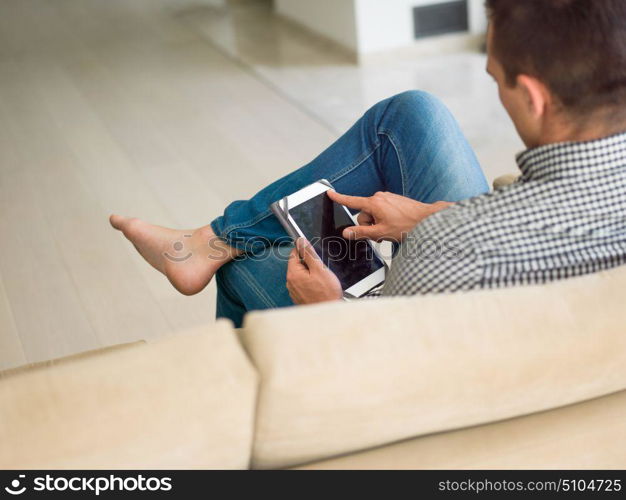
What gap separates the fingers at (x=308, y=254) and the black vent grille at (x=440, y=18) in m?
3.22

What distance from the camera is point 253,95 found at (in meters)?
4.10

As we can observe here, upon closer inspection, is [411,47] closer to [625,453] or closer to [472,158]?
[472,158]

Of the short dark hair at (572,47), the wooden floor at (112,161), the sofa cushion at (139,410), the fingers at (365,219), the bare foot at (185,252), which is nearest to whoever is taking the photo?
the sofa cushion at (139,410)

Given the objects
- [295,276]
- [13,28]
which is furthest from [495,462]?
[13,28]

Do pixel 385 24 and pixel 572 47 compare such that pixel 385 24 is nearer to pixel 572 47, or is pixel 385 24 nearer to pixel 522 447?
pixel 572 47

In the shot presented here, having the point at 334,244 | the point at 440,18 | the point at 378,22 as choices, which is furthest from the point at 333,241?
the point at 440,18

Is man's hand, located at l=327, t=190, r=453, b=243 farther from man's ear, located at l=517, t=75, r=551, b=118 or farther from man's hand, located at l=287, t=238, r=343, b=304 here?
man's ear, located at l=517, t=75, r=551, b=118

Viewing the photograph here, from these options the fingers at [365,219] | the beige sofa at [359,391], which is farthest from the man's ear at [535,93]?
the fingers at [365,219]

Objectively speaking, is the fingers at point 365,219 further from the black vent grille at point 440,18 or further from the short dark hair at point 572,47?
the black vent grille at point 440,18

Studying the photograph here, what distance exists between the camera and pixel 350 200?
1.59 m

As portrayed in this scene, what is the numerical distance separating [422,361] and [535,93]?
1.42ft

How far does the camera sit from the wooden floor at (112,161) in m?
2.45

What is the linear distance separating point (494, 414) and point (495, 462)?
5 centimetres
